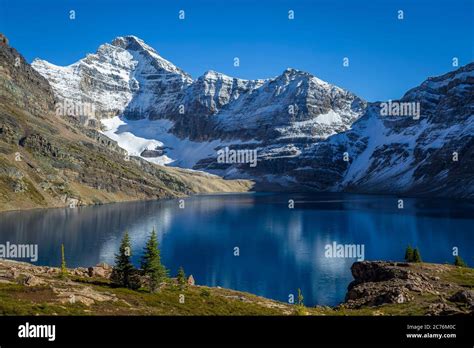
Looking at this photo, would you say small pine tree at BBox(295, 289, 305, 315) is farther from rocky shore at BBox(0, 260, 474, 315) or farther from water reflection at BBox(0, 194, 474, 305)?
water reflection at BBox(0, 194, 474, 305)

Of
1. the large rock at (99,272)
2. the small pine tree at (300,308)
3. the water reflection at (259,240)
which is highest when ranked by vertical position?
the small pine tree at (300,308)

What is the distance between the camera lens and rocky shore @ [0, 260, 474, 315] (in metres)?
33.0

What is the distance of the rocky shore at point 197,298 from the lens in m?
33.0

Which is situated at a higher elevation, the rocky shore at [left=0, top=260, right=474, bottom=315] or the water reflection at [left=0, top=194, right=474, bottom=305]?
the rocky shore at [left=0, top=260, right=474, bottom=315]

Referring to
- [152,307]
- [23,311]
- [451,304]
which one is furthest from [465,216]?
[23,311]

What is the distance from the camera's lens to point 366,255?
10306 cm

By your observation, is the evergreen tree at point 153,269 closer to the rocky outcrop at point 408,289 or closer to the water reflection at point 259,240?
the rocky outcrop at point 408,289

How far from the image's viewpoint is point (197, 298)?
4619 cm

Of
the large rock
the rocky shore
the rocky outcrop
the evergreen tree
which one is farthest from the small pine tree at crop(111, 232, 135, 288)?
the rocky outcrop

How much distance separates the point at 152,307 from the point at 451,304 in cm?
2578

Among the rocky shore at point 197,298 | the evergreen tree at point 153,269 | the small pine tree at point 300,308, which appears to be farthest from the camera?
the evergreen tree at point 153,269

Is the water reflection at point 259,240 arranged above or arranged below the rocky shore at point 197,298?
below

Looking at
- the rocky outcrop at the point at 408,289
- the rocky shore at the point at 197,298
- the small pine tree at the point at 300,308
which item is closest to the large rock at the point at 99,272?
the rocky shore at the point at 197,298

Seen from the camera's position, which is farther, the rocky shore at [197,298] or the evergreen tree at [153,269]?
the evergreen tree at [153,269]
